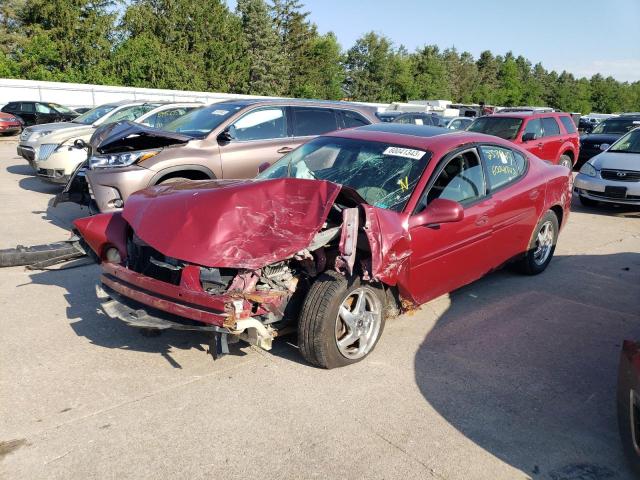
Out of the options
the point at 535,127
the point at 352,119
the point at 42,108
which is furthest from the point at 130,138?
the point at 42,108

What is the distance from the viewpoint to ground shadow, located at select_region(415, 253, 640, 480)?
10.4ft

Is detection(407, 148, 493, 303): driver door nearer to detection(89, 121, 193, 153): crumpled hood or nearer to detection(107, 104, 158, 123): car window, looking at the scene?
detection(89, 121, 193, 153): crumpled hood

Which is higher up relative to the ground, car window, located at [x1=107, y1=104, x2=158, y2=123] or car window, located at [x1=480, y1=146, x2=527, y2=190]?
car window, located at [x1=107, y1=104, x2=158, y2=123]

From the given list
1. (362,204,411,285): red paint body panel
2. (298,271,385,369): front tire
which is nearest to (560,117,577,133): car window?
(362,204,411,285): red paint body panel

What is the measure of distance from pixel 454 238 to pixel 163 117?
8.32 meters

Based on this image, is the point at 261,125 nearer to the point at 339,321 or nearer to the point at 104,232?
the point at 104,232

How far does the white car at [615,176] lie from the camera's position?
9914mm

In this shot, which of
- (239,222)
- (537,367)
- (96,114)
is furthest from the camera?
(96,114)

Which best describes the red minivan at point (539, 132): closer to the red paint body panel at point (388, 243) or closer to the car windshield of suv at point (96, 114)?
the car windshield of suv at point (96, 114)

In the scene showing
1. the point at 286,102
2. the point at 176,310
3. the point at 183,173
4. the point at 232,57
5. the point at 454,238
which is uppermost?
A: the point at 232,57

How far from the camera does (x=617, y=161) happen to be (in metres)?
10.4

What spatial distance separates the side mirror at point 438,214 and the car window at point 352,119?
4.82 meters

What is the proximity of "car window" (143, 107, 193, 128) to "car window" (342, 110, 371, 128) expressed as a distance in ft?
13.1

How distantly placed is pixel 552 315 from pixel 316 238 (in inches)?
108
